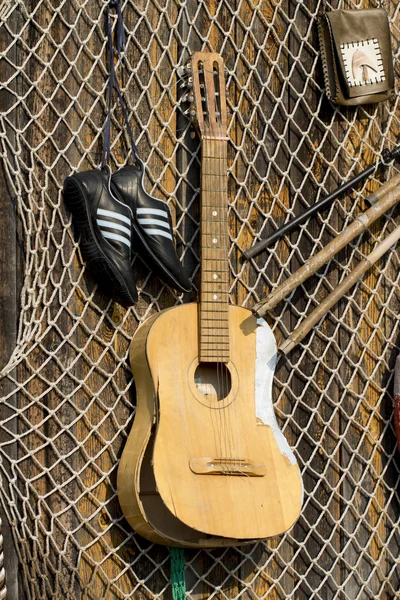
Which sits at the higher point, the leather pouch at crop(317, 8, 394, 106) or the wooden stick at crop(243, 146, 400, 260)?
the leather pouch at crop(317, 8, 394, 106)

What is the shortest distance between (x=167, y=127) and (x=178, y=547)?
1081 millimetres

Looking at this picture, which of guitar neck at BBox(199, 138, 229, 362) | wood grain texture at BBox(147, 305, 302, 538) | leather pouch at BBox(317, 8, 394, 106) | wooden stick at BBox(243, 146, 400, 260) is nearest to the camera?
wood grain texture at BBox(147, 305, 302, 538)

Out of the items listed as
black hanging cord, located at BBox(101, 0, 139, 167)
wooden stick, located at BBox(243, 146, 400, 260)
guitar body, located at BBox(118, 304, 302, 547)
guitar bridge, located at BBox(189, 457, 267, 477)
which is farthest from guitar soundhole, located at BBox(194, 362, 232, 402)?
black hanging cord, located at BBox(101, 0, 139, 167)

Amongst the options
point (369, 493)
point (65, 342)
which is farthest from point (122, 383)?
point (369, 493)

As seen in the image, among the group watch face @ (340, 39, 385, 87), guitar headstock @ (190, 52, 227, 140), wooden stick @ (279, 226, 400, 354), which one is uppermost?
watch face @ (340, 39, 385, 87)

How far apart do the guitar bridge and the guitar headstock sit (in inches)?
32.6

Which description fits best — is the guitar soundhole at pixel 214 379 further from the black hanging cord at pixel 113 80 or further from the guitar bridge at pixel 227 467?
the black hanging cord at pixel 113 80

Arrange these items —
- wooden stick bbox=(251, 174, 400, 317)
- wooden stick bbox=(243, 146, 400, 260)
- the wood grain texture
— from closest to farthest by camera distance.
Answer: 1. the wood grain texture
2. wooden stick bbox=(251, 174, 400, 317)
3. wooden stick bbox=(243, 146, 400, 260)

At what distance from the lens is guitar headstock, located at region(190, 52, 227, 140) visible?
285cm

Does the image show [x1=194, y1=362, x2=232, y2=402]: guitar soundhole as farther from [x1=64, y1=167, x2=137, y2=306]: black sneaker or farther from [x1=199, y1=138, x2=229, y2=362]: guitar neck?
[x1=64, y1=167, x2=137, y2=306]: black sneaker

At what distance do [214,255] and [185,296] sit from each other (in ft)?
0.51

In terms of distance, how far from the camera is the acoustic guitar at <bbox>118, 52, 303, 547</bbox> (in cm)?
259

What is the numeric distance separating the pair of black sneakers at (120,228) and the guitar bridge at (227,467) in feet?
1.39

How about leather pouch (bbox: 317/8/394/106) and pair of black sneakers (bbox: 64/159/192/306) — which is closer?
pair of black sneakers (bbox: 64/159/192/306)
